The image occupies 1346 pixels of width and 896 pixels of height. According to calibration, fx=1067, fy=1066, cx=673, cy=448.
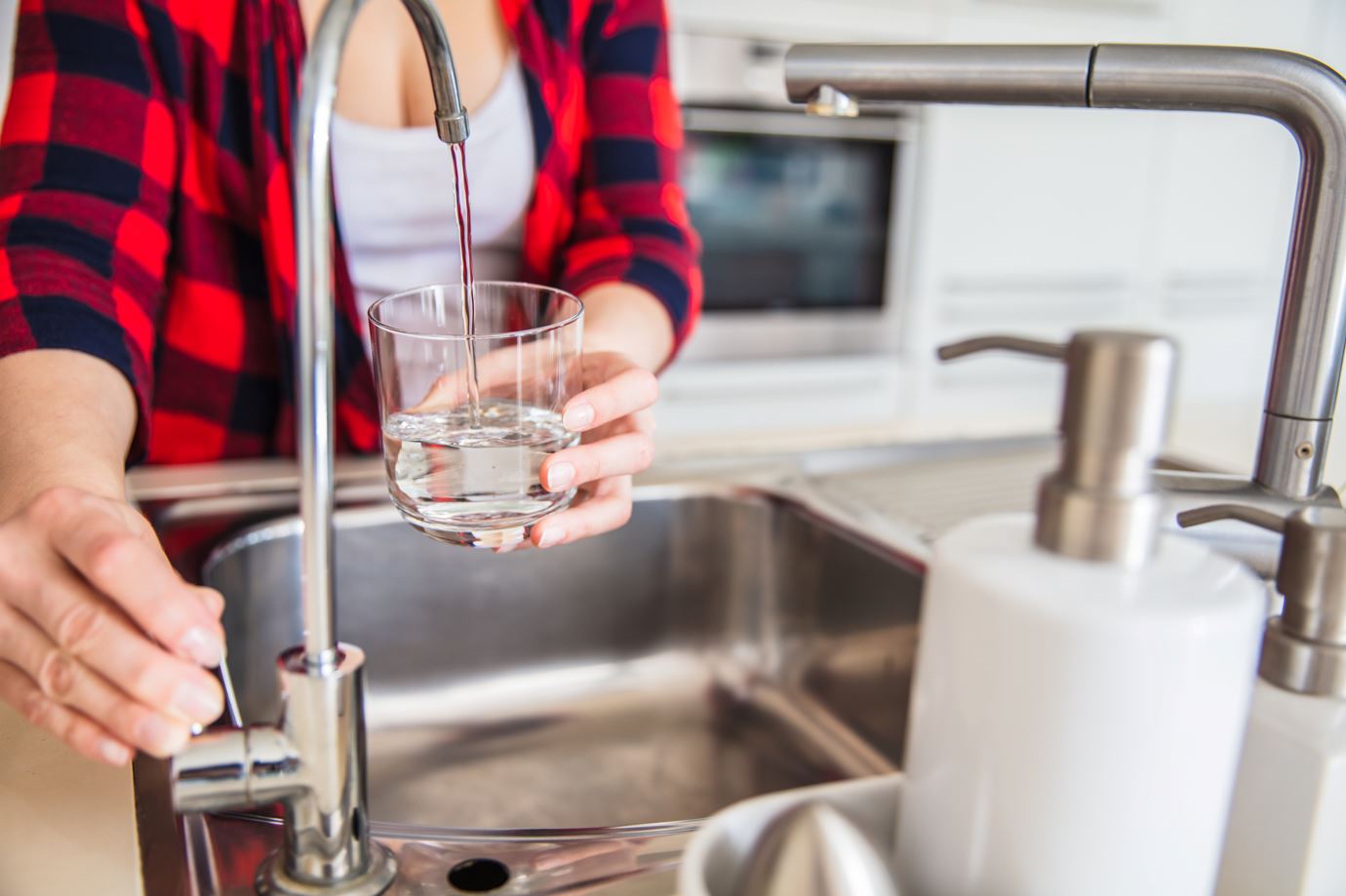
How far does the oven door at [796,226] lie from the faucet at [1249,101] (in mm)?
1608

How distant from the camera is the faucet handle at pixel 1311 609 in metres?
0.32

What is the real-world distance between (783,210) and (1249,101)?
5.77ft

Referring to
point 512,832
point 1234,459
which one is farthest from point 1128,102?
point 1234,459

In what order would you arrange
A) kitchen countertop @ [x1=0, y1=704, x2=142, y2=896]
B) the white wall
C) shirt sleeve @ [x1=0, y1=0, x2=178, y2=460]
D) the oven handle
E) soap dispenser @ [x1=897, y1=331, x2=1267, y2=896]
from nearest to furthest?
soap dispenser @ [x1=897, y1=331, x2=1267, y2=896] < kitchen countertop @ [x1=0, y1=704, x2=142, y2=896] < shirt sleeve @ [x1=0, y1=0, x2=178, y2=460] < the oven handle < the white wall

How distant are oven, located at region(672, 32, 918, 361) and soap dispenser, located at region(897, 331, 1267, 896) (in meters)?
1.80

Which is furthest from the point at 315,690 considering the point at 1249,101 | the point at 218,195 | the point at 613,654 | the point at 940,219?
the point at 940,219

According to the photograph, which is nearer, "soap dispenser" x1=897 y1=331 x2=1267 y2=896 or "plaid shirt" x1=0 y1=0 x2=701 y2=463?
"soap dispenser" x1=897 y1=331 x2=1267 y2=896

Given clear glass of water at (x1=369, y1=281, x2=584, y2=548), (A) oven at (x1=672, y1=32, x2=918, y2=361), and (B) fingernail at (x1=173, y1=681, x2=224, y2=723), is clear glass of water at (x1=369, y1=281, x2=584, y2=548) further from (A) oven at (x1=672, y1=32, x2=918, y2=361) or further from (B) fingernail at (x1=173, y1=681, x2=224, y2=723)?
(A) oven at (x1=672, y1=32, x2=918, y2=361)

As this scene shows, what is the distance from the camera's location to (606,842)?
0.43 metres

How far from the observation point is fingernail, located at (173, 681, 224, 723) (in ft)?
1.06

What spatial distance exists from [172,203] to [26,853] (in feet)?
1.83

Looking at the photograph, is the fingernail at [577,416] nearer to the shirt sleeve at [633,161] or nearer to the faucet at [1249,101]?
the faucet at [1249,101]

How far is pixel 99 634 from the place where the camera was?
0.34 metres

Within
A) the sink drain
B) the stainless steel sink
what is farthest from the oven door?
the sink drain
